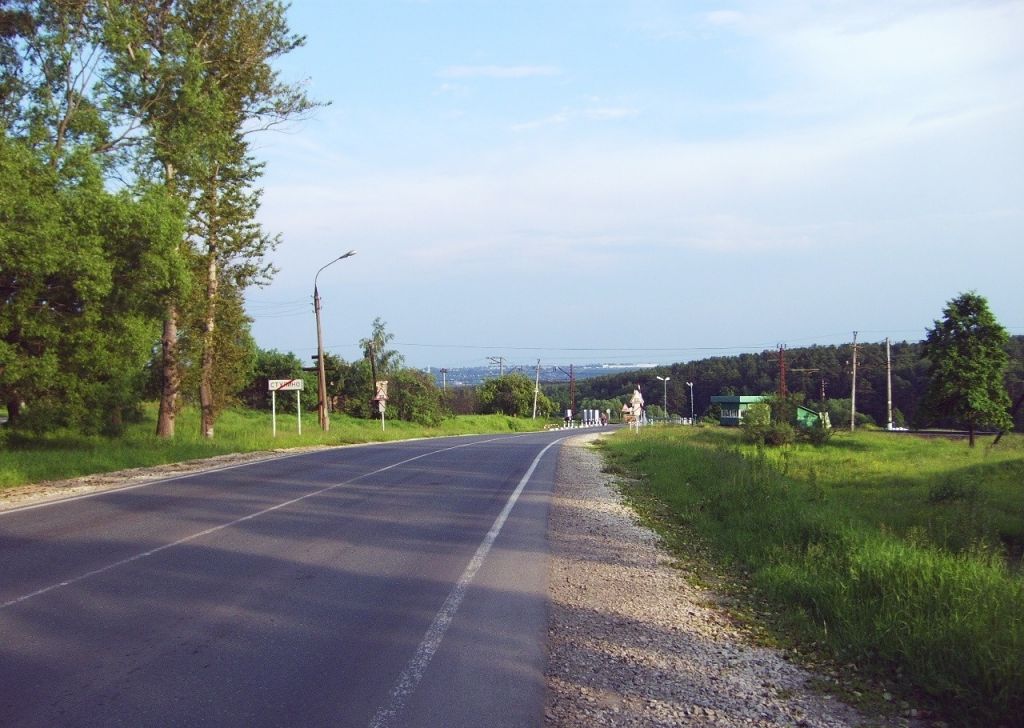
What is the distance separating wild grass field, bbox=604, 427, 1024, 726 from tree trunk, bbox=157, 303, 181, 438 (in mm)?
17585

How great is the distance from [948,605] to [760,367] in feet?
392

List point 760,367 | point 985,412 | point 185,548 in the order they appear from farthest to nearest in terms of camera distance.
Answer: point 760,367, point 985,412, point 185,548

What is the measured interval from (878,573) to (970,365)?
44527 millimetres

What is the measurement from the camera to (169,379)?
3011 cm

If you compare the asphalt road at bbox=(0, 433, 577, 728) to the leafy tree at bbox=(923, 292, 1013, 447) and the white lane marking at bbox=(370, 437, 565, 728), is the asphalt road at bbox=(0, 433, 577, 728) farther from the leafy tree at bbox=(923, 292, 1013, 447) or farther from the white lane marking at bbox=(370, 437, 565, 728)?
the leafy tree at bbox=(923, 292, 1013, 447)

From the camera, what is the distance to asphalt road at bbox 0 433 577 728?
16.8 ft

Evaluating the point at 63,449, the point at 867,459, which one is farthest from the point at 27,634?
the point at 867,459

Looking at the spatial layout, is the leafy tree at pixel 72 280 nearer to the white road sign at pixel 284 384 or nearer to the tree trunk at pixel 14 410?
the tree trunk at pixel 14 410

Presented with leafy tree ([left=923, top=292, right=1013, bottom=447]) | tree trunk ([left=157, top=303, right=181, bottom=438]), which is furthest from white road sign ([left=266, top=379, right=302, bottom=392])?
leafy tree ([left=923, top=292, right=1013, bottom=447])

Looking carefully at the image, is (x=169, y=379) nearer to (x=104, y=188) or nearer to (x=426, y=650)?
(x=104, y=188)

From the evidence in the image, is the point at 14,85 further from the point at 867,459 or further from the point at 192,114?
the point at 867,459

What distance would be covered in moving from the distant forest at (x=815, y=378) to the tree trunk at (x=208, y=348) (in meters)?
59.3

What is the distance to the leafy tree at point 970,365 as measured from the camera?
152 ft

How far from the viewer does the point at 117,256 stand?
20.0 m
